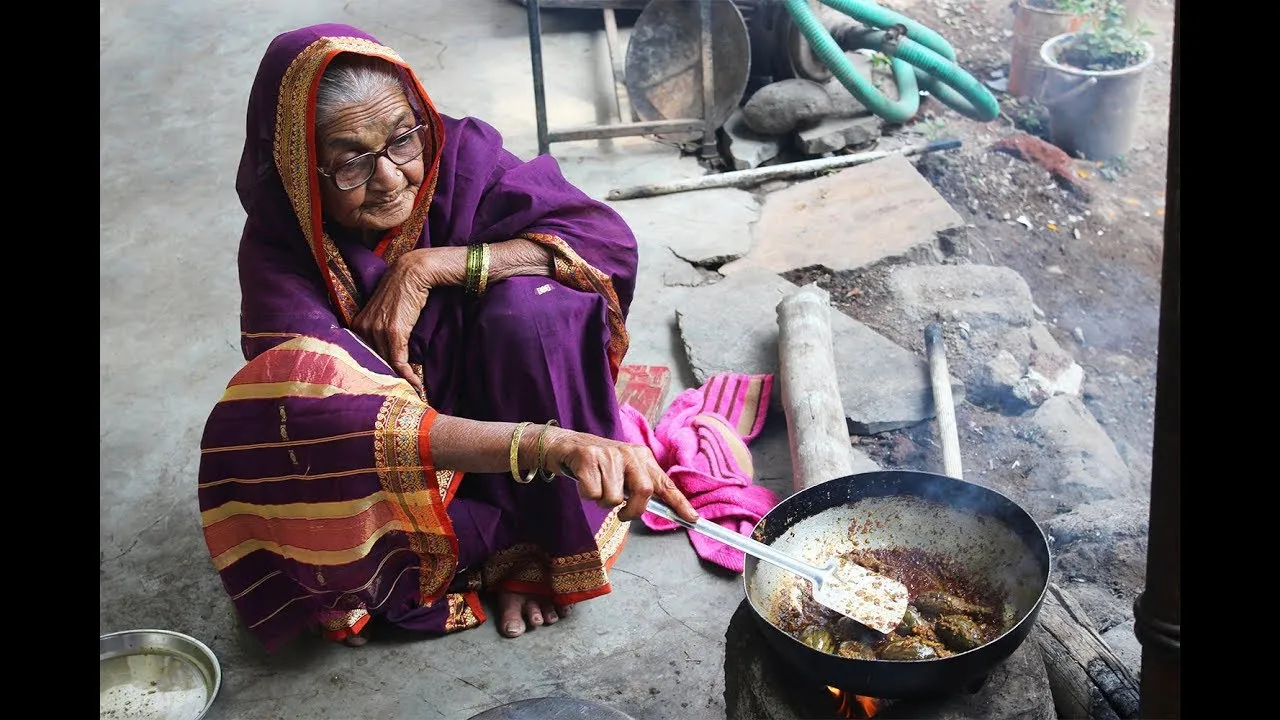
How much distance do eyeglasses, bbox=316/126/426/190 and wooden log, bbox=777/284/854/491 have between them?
4.58ft

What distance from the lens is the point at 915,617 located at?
2.09 meters

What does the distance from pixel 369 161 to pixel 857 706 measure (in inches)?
61.5

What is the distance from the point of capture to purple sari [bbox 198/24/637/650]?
94.6 inches

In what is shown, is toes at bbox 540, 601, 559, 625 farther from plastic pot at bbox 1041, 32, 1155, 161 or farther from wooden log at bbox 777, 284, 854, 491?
plastic pot at bbox 1041, 32, 1155, 161

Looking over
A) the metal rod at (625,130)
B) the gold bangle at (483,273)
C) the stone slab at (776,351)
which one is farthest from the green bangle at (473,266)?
the metal rod at (625,130)

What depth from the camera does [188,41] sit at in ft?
24.5

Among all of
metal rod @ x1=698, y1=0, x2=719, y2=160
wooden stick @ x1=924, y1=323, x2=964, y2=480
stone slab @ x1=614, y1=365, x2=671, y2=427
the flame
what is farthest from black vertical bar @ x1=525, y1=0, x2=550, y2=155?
the flame

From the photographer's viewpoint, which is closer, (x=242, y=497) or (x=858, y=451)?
(x=242, y=497)

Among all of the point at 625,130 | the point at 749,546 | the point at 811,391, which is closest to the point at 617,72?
the point at 625,130

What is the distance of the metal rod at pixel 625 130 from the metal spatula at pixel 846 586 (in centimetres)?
362

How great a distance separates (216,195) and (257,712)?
137 inches

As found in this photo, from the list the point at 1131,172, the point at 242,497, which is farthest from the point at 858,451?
the point at 1131,172

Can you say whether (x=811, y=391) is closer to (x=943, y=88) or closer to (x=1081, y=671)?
(x=1081, y=671)

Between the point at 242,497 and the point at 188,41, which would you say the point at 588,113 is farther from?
the point at 242,497
